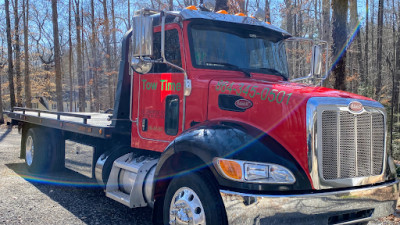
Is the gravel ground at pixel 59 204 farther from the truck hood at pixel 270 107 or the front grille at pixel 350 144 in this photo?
the truck hood at pixel 270 107

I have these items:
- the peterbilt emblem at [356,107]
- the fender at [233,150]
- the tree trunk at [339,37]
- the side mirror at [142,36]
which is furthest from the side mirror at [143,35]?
the tree trunk at [339,37]

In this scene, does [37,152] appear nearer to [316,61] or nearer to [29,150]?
[29,150]

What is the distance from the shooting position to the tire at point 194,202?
321 cm

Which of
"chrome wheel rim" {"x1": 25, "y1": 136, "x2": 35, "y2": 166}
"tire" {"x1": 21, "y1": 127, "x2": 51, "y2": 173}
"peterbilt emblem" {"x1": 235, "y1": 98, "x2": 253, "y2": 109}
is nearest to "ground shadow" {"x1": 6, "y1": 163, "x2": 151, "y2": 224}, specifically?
"tire" {"x1": 21, "y1": 127, "x2": 51, "y2": 173}

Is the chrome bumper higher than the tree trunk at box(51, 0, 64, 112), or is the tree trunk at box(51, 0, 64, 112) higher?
the tree trunk at box(51, 0, 64, 112)

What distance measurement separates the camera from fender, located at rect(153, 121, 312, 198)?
122 inches

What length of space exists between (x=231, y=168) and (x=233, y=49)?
5.98 ft

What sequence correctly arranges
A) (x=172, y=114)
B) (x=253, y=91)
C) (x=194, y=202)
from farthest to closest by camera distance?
(x=172, y=114) < (x=253, y=91) < (x=194, y=202)

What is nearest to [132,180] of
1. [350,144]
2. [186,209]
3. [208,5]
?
[186,209]

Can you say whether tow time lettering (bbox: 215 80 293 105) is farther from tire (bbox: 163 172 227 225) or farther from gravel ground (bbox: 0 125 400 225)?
gravel ground (bbox: 0 125 400 225)

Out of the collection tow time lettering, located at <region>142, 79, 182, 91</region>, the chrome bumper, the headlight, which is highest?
tow time lettering, located at <region>142, 79, 182, 91</region>

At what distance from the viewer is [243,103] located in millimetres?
3684

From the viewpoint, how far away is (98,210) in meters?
5.28

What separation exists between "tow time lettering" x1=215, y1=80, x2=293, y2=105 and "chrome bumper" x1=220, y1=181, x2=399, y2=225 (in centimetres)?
92
